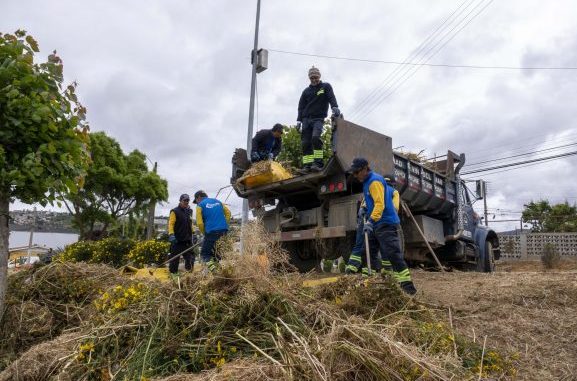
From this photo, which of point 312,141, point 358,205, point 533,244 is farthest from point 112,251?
point 533,244

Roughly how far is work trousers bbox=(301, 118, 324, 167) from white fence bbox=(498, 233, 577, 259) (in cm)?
1861

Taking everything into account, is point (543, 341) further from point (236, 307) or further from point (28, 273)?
point (28, 273)

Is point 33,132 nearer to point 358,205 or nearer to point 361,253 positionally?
point 361,253

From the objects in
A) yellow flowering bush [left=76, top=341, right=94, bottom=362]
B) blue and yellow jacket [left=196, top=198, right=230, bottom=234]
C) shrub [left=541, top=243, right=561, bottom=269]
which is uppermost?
blue and yellow jacket [left=196, top=198, right=230, bottom=234]

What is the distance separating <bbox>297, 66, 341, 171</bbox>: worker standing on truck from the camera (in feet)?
24.9

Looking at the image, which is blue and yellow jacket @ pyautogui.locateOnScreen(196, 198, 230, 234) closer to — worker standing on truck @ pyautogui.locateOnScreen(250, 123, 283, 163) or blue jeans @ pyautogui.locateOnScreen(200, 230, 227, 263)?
blue jeans @ pyautogui.locateOnScreen(200, 230, 227, 263)

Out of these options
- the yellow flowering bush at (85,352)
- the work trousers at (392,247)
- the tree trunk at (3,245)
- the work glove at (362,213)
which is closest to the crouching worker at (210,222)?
the work glove at (362,213)

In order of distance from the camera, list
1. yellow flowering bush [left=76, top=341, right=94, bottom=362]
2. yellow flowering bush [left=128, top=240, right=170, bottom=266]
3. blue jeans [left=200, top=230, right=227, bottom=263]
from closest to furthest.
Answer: yellow flowering bush [left=76, top=341, right=94, bottom=362], blue jeans [left=200, top=230, right=227, bottom=263], yellow flowering bush [left=128, top=240, right=170, bottom=266]

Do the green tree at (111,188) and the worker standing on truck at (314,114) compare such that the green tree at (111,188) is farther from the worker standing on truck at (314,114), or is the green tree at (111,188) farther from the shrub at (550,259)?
the shrub at (550,259)

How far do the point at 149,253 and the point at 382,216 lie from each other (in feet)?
27.2

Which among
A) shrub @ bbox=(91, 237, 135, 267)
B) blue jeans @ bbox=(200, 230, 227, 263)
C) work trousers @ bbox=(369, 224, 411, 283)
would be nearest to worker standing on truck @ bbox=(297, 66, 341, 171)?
blue jeans @ bbox=(200, 230, 227, 263)

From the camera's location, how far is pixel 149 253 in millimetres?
12352

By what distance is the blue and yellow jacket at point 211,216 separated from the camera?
7523 mm

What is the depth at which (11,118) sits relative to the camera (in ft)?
12.2
